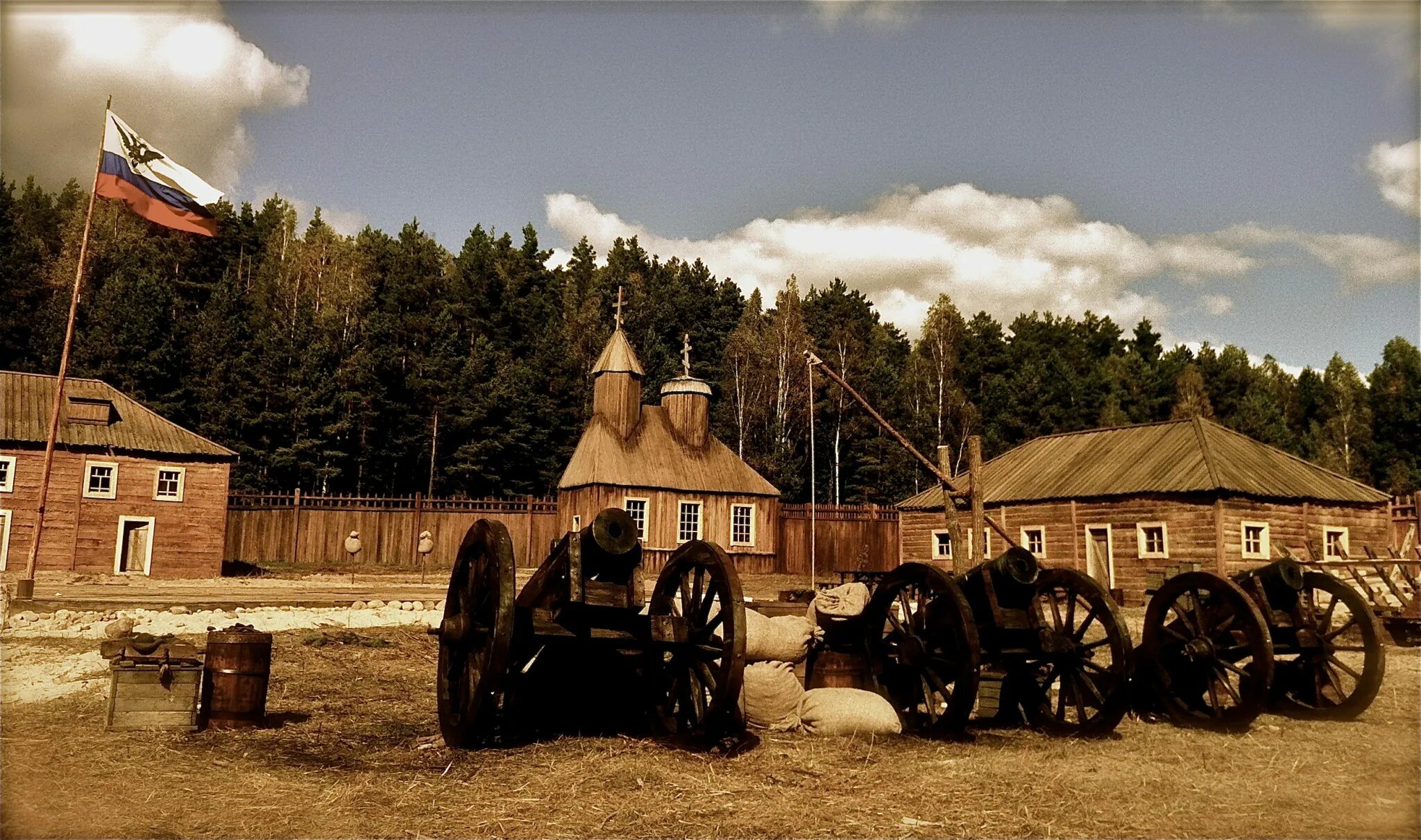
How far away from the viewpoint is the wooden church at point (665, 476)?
106ft

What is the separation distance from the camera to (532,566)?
1347 inches

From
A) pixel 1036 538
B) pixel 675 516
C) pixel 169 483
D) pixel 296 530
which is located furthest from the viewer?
pixel 675 516

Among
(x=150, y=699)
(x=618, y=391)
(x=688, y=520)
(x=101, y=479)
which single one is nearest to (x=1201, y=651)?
(x=150, y=699)

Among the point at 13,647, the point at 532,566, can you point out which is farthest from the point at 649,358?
the point at 13,647

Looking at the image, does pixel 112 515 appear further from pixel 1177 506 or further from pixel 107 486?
pixel 1177 506

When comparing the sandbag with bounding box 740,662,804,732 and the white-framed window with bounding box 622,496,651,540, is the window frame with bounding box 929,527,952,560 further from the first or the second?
the sandbag with bounding box 740,662,804,732

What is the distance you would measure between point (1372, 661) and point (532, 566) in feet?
91.1

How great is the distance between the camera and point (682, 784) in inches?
273

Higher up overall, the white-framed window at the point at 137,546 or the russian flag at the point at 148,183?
the russian flag at the point at 148,183

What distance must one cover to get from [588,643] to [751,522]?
87.0 feet

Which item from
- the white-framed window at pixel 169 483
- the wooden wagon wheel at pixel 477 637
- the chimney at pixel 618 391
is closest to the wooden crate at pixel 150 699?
the wooden wagon wheel at pixel 477 637

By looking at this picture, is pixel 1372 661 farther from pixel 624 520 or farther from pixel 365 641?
pixel 365 641

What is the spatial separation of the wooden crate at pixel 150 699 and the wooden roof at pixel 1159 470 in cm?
2239

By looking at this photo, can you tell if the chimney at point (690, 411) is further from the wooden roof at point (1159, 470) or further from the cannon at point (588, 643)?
the cannon at point (588, 643)
